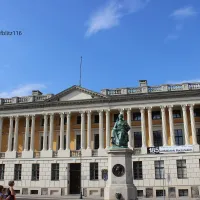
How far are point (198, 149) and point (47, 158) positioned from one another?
69.4 feet

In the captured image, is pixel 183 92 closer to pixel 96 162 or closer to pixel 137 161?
pixel 137 161

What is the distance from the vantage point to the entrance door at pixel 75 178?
44.8 metres

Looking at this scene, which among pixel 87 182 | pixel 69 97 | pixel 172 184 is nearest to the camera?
pixel 172 184

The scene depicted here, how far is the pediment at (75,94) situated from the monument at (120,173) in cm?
2321

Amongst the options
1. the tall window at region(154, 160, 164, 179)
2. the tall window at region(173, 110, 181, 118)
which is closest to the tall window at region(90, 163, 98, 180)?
the tall window at region(154, 160, 164, 179)

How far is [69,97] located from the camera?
47.2 m

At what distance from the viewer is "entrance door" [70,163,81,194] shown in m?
44.8

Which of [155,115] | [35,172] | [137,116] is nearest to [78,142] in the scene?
[35,172]

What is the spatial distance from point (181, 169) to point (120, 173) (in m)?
21.3

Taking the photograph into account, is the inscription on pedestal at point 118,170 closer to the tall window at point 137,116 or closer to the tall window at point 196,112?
the tall window at point 137,116

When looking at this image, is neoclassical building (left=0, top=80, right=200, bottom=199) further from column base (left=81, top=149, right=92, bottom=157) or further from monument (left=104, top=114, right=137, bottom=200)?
monument (left=104, top=114, right=137, bottom=200)

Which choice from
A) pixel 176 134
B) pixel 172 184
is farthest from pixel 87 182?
pixel 176 134

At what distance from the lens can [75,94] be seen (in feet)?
155

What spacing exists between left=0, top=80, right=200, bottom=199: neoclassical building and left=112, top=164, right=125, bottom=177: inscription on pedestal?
63.9ft
